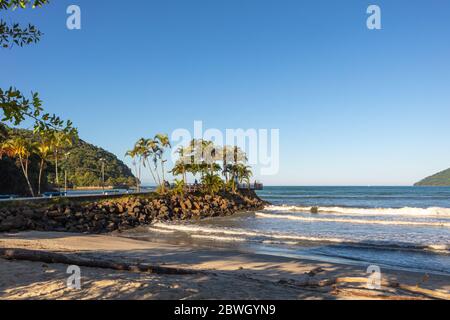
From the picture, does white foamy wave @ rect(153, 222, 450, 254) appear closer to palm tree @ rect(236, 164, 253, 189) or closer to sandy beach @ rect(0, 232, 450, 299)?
sandy beach @ rect(0, 232, 450, 299)

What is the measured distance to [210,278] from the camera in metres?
9.48

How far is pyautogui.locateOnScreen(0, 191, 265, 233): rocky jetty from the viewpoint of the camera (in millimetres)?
26531

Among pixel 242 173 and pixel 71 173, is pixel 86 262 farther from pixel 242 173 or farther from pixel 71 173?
pixel 71 173

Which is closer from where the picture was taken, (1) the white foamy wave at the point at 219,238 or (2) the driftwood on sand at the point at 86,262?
(2) the driftwood on sand at the point at 86,262

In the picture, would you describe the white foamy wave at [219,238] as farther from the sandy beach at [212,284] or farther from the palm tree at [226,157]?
the palm tree at [226,157]

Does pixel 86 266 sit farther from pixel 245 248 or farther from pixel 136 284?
pixel 245 248

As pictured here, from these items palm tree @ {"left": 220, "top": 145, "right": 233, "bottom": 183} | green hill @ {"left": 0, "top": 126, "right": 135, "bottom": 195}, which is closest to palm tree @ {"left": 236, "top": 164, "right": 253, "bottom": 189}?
palm tree @ {"left": 220, "top": 145, "right": 233, "bottom": 183}

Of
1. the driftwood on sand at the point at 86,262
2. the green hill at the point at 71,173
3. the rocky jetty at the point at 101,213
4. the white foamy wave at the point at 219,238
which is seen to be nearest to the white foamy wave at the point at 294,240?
the white foamy wave at the point at 219,238

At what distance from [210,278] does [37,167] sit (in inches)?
2488

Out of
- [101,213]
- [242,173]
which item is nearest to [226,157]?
[242,173]

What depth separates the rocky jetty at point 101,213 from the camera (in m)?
26.5

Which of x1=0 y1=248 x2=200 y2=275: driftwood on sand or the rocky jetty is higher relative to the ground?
x1=0 y1=248 x2=200 y2=275: driftwood on sand

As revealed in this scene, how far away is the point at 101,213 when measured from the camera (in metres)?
32.8
